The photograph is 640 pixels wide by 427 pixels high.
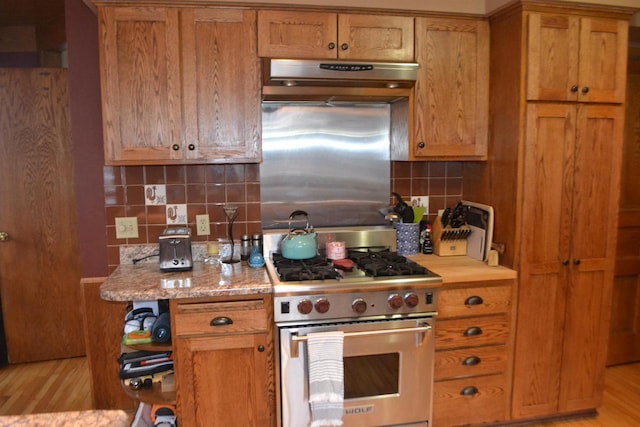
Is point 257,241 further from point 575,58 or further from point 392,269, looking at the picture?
point 575,58

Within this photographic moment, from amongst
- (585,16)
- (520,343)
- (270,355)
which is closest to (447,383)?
(520,343)

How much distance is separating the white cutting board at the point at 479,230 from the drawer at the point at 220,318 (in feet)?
4.10

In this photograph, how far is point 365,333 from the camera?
2082 mm

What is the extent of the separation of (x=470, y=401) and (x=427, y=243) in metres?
0.88

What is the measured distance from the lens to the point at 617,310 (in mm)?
3199

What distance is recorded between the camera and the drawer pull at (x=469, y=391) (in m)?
2.33

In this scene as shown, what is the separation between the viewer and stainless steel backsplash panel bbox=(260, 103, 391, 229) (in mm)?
2635

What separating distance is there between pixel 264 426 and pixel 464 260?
1352 mm

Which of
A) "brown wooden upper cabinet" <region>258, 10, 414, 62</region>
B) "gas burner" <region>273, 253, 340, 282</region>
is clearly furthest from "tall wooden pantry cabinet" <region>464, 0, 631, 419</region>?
"gas burner" <region>273, 253, 340, 282</region>

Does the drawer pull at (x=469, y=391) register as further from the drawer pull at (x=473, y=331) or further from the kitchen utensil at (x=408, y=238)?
the kitchen utensil at (x=408, y=238)

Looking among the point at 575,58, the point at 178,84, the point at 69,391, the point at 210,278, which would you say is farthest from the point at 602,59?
the point at 69,391

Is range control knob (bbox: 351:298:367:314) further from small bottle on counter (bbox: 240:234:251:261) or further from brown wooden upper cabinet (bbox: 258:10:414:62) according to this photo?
brown wooden upper cabinet (bbox: 258:10:414:62)

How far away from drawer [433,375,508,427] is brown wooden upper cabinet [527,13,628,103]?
146 centimetres

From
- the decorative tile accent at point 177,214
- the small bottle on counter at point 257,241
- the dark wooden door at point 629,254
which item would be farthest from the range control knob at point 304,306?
the dark wooden door at point 629,254
